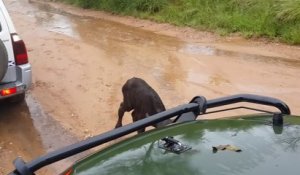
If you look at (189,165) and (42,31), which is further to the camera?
(42,31)

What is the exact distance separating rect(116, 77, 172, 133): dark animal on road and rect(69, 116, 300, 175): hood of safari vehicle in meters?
2.80

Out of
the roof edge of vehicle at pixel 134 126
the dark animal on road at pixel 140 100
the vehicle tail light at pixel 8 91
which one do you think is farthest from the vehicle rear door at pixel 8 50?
the roof edge of vehicle at pixel 134 126

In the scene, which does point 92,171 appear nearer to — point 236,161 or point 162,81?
point 236,161

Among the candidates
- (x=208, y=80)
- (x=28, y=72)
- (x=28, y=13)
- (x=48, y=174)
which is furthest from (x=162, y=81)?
(x=28, y=13)

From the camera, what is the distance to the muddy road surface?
6.09 metres

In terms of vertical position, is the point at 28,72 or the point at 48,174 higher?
the point at 28,72

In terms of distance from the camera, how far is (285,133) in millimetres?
2164

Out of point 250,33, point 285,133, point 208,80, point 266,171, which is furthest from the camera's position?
point 250,33

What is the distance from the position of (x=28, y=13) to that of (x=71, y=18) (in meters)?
2.30

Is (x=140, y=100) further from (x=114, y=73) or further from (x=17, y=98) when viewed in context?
(x=114, y=73)

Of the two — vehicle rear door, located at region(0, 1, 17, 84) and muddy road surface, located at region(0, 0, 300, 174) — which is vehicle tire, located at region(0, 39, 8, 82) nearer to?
vehicle rear door, located at region(0, 1, 17, 84)

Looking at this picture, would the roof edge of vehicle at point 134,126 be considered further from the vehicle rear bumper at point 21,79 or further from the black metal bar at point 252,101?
the vehicle rear bumper at point 21,79

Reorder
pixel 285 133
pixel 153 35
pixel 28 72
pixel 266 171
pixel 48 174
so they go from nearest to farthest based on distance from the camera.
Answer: pixel 266 171 → pixel 285 133 → pixel 48 174 → pixel 28 72 → pixel 153 35

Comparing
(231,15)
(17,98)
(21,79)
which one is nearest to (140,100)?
(21,79)
